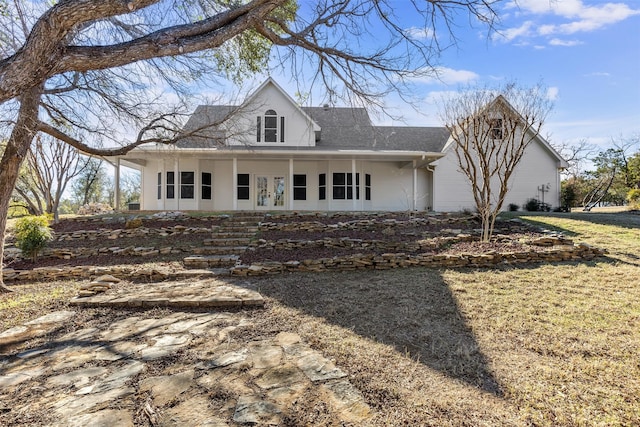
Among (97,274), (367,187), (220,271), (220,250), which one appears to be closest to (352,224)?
(220,250)

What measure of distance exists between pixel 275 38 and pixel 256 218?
7141 mm

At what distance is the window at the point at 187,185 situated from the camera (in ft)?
51.1

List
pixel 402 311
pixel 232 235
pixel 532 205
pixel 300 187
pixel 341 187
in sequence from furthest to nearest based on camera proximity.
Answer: pixel 300 187, pixel 341 187, pixel 532 205, pixel 232 235, pixel 402 311

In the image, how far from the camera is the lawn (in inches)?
90.7

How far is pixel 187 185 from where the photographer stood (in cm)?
1562

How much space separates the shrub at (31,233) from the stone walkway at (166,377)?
5.14 metres

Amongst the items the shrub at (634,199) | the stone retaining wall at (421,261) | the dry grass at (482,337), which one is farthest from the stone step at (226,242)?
the shrub at (634,199)

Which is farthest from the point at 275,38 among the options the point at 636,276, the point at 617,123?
the point at 617,123

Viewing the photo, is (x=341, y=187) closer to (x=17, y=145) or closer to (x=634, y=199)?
(x=17, y=145)

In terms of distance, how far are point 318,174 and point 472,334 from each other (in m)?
13.4

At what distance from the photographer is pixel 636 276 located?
5602mm

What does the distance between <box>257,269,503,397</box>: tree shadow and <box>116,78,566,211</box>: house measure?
9.16 meters

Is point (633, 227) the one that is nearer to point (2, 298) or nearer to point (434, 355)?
point (434, 355)

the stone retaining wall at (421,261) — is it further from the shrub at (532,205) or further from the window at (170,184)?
the window at (170,184)
